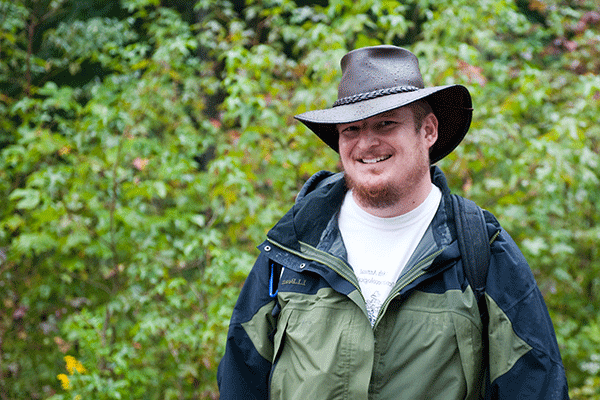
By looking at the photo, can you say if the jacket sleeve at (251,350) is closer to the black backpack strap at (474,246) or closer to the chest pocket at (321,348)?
the chest pocket at (321,348)

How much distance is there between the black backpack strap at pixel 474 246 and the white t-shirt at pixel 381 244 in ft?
0.47

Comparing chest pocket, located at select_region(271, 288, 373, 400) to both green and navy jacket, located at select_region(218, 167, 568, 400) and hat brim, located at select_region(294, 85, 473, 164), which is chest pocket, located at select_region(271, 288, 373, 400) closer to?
green and navy jacket, located at select_region(218, 167, 568, 400)

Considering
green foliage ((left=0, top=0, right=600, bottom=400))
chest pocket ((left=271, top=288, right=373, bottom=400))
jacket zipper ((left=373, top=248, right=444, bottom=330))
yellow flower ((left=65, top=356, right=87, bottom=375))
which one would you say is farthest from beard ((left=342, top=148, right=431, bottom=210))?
yellow flower ((left=65, top=356, right=87, bottom=375))

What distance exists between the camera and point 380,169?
1781 mm

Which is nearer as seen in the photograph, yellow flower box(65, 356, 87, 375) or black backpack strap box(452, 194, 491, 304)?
black backpack strap box(452, 194, 491, 304)

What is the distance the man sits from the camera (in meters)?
1.57

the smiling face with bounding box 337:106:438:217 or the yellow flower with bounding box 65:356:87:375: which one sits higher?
the smiling face with bounding box 337:106:438:217

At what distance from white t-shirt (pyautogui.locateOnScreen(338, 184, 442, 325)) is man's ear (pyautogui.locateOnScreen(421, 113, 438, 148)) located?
0.63 feet

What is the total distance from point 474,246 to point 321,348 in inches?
24.4

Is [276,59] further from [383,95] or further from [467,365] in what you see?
[467,365]

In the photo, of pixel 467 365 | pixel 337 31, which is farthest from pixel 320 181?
pixel 337 31

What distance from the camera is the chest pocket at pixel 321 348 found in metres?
1.62

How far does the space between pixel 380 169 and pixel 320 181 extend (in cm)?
46

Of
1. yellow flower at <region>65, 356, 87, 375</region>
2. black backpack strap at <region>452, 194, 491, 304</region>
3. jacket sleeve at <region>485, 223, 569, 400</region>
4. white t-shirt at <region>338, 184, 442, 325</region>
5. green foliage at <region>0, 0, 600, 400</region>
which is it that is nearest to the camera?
jacket sleeve at <region>485, 223, 569, 400</region>
